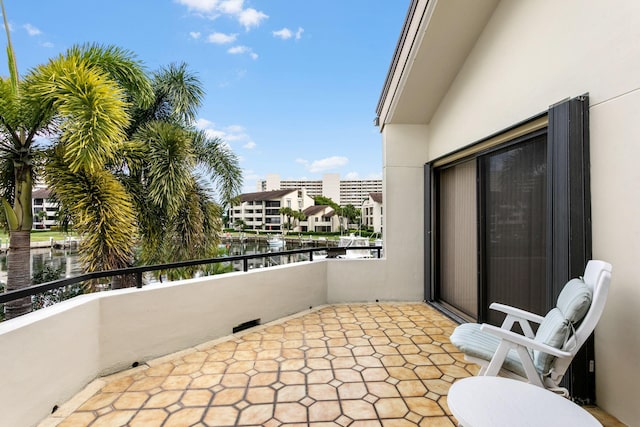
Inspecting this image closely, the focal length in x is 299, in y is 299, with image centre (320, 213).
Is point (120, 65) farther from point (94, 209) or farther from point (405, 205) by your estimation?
point (405, 205)

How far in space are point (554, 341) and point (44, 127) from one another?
4823 mm

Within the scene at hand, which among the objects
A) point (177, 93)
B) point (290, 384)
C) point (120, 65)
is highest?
point (177, 93)

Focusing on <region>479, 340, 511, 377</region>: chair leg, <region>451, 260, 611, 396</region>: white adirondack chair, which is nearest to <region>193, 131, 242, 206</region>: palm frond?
<region>451, 260, 611, 396</region>: white adirondack chair

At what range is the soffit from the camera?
314cm

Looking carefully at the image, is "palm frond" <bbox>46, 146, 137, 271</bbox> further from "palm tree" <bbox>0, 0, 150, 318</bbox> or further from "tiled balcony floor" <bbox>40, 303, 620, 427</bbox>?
"tiled balcony floor" <bbox>40, 303, 620, 427</bbox>

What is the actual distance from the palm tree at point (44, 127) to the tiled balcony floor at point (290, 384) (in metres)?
1.90

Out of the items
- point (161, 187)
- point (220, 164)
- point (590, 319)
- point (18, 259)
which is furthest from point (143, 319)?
point (220, 164)

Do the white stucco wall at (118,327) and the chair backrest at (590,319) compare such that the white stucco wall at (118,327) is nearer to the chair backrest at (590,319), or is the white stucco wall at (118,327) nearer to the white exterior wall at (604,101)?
the chair backrest at (590,319)

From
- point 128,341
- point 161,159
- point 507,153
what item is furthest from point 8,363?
point 507,153

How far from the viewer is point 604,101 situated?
1.99 metres

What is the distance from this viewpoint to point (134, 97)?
4574 mm

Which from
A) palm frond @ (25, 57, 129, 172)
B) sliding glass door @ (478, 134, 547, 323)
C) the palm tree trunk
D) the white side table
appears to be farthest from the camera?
the palm tree trunk

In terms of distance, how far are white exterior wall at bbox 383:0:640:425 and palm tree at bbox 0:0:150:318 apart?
3.99 meters

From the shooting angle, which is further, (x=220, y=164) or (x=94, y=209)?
(x=220, y=164)
